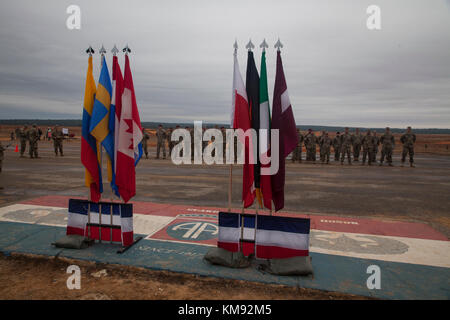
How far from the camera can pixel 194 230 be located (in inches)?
231

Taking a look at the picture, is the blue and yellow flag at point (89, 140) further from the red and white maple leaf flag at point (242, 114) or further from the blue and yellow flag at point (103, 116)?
the red and white maple leaf flag at point (242, 114)

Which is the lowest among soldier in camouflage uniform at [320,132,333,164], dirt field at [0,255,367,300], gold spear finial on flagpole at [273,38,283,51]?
dirt field at [0,255,367,300]

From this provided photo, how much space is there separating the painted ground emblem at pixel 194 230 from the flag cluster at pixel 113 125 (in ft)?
4.18

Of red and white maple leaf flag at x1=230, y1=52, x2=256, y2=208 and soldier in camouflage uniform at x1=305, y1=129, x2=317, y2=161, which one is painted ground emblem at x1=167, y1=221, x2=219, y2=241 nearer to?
red and white maple leaf flag at x1=230, y1=52, x2=256, y2=208

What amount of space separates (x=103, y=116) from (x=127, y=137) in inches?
20.1

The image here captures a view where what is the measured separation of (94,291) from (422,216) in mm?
7477

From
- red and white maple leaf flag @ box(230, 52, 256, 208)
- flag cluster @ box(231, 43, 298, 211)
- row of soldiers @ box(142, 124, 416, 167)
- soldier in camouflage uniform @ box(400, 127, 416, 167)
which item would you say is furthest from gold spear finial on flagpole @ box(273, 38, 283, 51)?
soldier in camouflage uniform @ box(400, 127, 416, 167)

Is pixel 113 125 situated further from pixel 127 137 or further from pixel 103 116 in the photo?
pixel 127 137

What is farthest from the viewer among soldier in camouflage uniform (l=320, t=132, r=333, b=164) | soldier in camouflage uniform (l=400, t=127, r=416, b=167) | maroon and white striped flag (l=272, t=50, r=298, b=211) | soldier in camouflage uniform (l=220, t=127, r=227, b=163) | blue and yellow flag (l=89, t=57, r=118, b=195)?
soldier in camouflage uniform (l=220, t=127, r=227, b=163)

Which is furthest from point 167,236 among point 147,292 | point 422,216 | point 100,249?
point 422,216

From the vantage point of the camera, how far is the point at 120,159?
15.9 feet

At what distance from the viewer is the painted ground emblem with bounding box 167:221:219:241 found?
18.0ft

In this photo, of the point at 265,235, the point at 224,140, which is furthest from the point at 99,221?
the point at 224,140

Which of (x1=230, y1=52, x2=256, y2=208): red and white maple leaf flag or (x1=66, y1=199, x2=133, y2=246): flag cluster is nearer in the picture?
(x1=230, y1=52, x2=256, y2=208): red and white maple leaf flag
